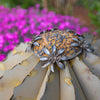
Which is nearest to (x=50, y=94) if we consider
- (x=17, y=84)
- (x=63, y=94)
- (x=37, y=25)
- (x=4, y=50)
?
(x=63, y=94)

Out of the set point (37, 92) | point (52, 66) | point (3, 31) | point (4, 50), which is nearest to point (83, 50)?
point (52, 66)

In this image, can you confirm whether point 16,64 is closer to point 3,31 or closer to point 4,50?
point 4,50

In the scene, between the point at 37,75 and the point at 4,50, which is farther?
the point at 4,50

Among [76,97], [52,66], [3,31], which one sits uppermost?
[3,31]

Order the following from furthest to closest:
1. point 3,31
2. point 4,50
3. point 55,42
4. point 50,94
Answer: point 3,31 < point 4,50 < point 55,42 < point 50,94

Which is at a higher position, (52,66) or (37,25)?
(37,25)

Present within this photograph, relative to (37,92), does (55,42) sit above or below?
above

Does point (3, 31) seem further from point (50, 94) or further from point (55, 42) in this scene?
point (50, 94)

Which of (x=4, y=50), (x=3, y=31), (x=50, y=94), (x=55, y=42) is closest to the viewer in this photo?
(x=50, y=94)

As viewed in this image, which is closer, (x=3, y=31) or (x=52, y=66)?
(x=52, y=66)
